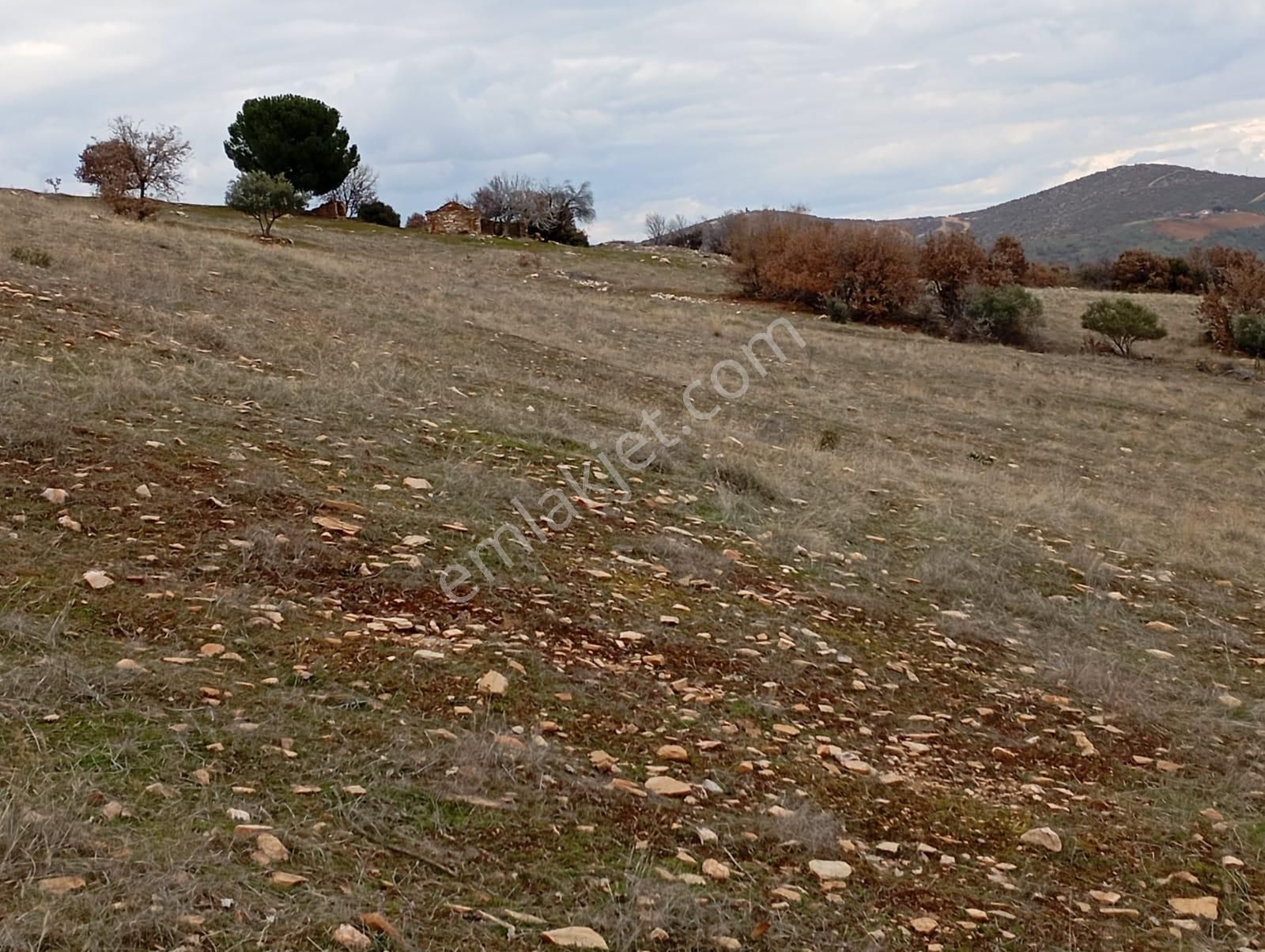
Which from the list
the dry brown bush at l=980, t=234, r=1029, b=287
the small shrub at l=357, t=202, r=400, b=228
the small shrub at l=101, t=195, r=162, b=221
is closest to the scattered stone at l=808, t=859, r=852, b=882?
the small shrub at l=101, t=195, r=162, b=221

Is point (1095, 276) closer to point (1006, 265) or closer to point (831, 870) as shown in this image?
point (1006, 265)

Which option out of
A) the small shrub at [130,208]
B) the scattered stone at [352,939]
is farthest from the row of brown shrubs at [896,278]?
the scattered stone at [352,939]

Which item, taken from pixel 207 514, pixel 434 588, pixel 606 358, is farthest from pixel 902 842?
pixel 606 358

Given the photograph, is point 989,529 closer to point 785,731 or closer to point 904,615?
point 904,615

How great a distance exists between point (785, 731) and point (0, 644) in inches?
115

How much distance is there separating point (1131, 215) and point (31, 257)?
100 meters

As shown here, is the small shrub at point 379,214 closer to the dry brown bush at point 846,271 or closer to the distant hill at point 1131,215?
the dry brown bush at point 846,271

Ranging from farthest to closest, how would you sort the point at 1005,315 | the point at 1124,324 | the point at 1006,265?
1. the point at 1006,265
2. the point at 1005,315
3. the point at 1124,324

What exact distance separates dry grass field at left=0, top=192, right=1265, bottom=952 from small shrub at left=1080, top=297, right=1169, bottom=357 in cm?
1863

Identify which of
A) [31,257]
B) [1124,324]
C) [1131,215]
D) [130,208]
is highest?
[1131,215]

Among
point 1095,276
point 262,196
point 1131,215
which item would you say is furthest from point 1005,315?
point 1131,215

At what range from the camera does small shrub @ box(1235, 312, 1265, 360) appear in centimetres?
2509

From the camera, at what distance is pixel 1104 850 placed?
356 centimetres

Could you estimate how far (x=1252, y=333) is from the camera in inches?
991
